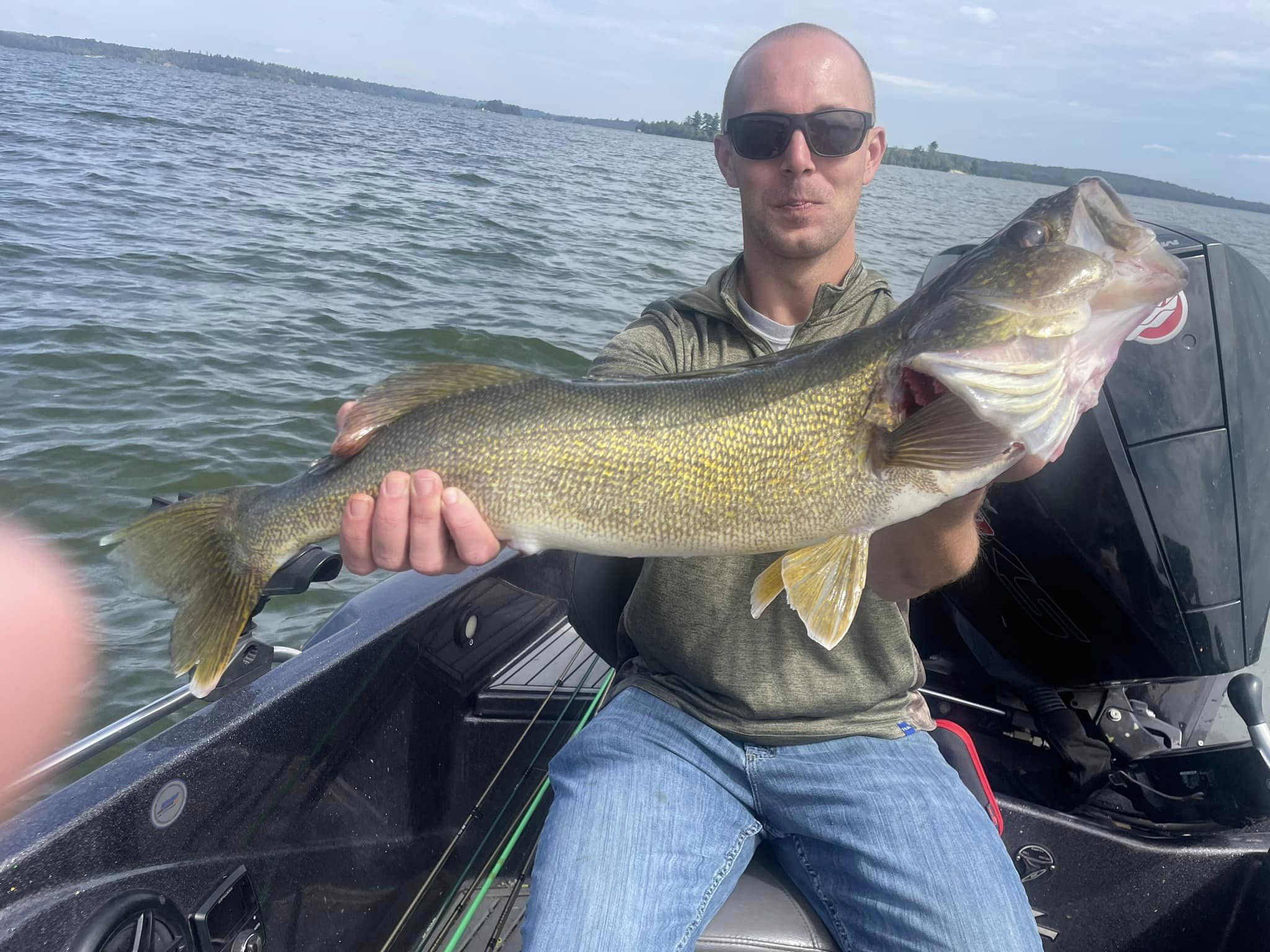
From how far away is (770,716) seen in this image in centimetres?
252

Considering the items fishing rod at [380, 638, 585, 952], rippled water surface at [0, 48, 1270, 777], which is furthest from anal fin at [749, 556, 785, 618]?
rippled water surface at [0, 48, 1270, 777]

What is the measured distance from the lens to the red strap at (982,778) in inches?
101

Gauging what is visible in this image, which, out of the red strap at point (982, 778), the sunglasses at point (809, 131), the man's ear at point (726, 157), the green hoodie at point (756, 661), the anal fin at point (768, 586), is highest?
the sunglasses at point (809, 131)

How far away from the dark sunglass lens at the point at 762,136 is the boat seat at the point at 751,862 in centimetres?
166

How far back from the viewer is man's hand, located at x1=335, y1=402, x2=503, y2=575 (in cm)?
231

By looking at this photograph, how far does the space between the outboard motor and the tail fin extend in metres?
2.93

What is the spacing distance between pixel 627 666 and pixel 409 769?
0.99m

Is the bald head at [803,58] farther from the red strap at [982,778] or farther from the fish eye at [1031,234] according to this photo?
the red strap at [982,778]

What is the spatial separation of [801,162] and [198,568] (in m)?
2.56

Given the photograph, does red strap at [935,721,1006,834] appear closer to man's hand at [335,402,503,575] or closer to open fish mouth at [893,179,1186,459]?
open fish mouth at [893,179,1186,459]

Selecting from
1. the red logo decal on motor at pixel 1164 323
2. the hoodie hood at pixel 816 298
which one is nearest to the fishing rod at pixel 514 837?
the hoodie hood at pixel 816 298

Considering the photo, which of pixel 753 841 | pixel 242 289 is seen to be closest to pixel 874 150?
pixel 753 841

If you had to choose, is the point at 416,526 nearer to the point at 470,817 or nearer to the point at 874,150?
the point at 470,817

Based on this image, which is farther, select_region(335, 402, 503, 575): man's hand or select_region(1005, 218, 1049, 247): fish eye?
select_region(335, 402, 503, 575): man's hand
